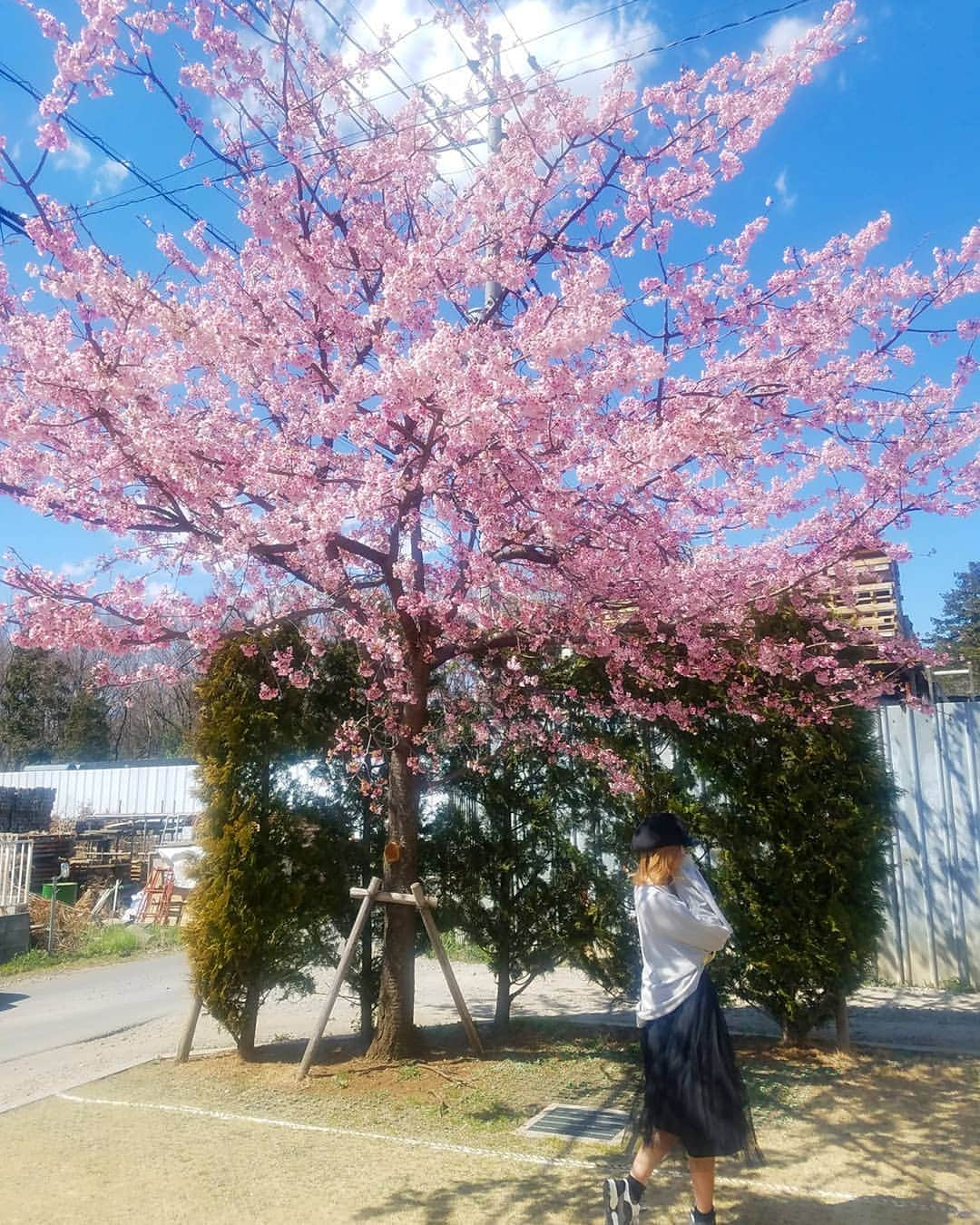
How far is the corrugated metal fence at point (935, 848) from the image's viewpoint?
8.14 metres

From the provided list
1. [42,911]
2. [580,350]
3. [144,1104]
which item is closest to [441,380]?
[580,350]

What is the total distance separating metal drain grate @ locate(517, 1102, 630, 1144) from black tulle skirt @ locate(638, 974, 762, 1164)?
1.07 meters

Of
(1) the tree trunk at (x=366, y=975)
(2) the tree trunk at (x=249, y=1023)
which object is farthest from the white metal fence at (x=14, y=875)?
(1) the tree trunk at (x=366, y=975)

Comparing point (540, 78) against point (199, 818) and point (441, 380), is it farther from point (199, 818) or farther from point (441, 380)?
point (199, 818)

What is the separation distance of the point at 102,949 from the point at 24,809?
10.5 meters

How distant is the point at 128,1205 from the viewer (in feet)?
13.5

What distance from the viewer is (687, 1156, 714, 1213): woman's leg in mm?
3592

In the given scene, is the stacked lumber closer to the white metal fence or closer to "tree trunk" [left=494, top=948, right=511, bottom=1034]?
the white metal fence

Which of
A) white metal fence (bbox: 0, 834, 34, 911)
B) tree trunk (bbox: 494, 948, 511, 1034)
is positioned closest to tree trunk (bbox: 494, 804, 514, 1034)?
tree trunk (bbox: 494, 948, 511, 1034)

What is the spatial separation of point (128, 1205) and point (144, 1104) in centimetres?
172

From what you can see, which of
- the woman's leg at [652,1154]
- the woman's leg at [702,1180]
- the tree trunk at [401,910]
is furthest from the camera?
the tree trunk at [401,910]

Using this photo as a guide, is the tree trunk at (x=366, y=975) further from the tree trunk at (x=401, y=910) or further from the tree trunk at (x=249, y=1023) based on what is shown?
the tree trunk at (x=249, y=1023)

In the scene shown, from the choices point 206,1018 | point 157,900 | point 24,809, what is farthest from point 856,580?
point 24,809

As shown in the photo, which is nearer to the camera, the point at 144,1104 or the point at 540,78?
the point at 144,1104
